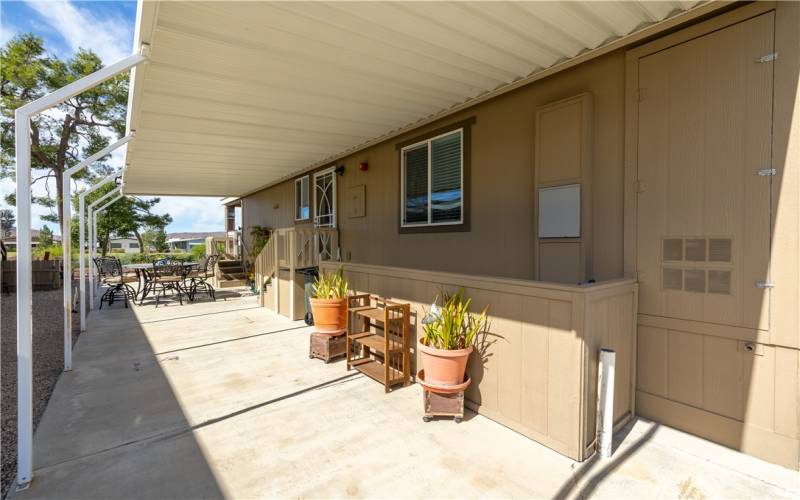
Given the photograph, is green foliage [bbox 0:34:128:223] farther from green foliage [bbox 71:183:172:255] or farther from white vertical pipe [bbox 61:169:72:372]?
white vertical pipe [bbox 61:169:72:372]

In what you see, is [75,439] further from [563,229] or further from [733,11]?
[733,11]

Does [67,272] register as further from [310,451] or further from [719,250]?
[719,250]

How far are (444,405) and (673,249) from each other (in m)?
1.97

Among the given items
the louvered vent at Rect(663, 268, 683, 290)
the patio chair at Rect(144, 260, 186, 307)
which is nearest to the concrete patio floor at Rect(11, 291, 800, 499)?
the louvered vent at Rect(663, 268, 683, 290)

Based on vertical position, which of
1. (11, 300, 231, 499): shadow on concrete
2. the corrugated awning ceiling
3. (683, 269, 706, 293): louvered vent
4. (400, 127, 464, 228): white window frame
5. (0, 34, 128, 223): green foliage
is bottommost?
(11, 300, 231, 499): shadow on concrete

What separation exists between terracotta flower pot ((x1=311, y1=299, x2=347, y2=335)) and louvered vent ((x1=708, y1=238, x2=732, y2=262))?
325 cm

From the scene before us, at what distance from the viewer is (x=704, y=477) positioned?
2244 mm

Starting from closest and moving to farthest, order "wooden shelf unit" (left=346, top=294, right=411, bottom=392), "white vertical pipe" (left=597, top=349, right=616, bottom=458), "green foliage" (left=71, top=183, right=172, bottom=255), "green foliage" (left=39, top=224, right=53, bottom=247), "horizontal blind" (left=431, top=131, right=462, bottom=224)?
1. "white vertical pipe" (left=597, top=349, right=616, bottom=458)
2. "wooden shelf unit" (left=346, top=294, right=411, bottom=392)
3. "horizontal blind" (left=431, top=131, right=462, bottom=224)
4. "green foliage" (left=71, top=183, right=172, bottom=255)
5. "green foliage" (left=39, top=224, right=53, bottom=247)

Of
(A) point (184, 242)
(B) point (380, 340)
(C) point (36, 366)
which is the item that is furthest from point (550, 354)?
(A) point (184, 242)

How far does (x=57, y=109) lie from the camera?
14969 mm

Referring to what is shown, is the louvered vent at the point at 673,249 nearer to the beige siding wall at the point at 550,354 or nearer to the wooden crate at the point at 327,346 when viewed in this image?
the beige siding wall at the point at 550,354

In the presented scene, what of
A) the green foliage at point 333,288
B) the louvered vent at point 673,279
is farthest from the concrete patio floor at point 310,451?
the louvered vent at point 673,279

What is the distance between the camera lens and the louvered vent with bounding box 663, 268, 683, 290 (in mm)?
2736

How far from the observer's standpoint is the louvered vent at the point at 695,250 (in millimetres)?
2635
